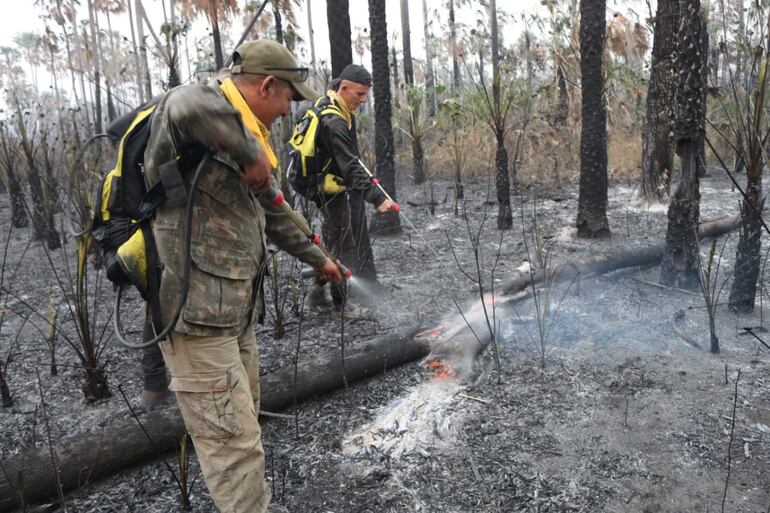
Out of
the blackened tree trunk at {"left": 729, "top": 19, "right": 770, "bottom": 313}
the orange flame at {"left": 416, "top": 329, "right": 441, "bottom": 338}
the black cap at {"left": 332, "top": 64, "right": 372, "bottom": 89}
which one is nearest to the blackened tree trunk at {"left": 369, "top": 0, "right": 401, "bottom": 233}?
the black cap at {"left": 332, "top": 64, "right": 372, "bottom": 89}

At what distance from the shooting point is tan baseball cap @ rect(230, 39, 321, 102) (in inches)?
70.9

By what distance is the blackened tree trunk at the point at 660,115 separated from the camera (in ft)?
21.4

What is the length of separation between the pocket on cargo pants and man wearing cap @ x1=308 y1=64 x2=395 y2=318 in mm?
1767

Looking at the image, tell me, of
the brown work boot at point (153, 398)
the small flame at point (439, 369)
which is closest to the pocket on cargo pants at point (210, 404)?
the brown work boot at point (153, 398)

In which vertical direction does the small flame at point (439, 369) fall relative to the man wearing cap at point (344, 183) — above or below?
below

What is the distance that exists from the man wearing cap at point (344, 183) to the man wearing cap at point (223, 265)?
1721 mm

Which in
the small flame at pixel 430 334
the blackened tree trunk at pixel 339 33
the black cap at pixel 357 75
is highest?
the blackened tree trunk at pixel 339 33

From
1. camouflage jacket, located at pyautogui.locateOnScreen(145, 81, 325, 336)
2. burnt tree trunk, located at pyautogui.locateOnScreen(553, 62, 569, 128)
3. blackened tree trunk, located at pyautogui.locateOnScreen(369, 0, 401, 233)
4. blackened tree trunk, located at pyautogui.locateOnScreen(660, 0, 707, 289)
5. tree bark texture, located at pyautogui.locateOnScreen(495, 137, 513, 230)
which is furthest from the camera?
burnt tree trunk, located at pyautogui.locateOnScreen(553, 62, 569, 128)

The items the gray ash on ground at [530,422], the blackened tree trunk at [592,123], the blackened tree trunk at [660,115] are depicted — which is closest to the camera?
the gray ash on ground at [530,422]

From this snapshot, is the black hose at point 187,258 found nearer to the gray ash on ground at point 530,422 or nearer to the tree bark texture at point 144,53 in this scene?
the gray ash on ground at point 530,422

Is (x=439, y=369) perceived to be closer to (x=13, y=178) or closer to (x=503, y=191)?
(x=503, y=191)

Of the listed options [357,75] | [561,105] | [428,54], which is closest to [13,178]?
[357,75]

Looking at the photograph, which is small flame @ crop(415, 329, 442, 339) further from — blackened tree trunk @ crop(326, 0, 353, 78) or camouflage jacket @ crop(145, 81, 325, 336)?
blackened tree trunk @ crop(326, 0, 353, 78)

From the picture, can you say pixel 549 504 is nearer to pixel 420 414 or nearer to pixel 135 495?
pixel 420 414
